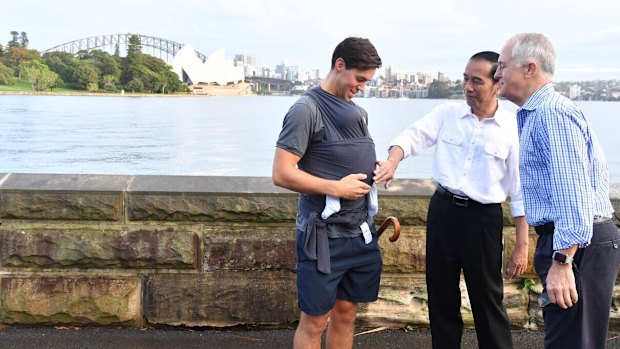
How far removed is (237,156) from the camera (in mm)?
18984

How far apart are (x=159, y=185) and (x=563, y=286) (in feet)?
7.94

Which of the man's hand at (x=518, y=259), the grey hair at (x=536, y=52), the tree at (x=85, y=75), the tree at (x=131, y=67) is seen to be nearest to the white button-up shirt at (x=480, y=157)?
the man's hand at (x=518, y=259)

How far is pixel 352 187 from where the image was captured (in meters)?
2.93

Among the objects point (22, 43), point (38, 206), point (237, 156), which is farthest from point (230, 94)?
point (38, 206)

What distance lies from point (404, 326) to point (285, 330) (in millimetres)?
717

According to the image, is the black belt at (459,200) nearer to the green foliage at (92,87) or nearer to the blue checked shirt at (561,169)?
the blue checked shirt at (561,169)

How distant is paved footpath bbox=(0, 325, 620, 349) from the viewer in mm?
3752

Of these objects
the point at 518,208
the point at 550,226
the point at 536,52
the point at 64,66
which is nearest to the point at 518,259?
the point at 518,208

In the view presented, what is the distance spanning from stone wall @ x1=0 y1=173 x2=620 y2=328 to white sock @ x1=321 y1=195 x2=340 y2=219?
101 cm

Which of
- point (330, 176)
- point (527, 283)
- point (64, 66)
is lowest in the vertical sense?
point (527, 283)

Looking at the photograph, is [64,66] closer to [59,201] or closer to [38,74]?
[38,74]

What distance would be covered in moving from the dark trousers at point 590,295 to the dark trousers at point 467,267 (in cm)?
64

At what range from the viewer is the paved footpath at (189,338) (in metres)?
3.75

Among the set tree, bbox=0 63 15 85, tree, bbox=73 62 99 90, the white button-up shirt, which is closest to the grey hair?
the white button-up shirt
